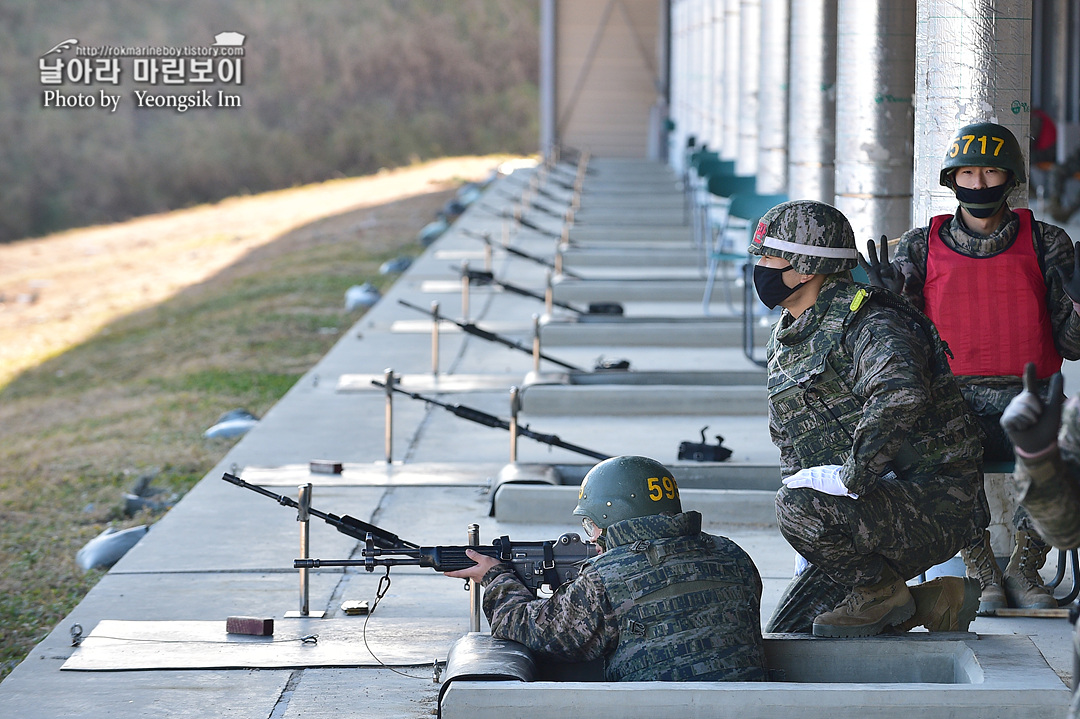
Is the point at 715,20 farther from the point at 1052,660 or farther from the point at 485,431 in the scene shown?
the point at 1052,660

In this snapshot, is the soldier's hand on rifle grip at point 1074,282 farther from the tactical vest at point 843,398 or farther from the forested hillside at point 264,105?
the forested hillside at point 264,105

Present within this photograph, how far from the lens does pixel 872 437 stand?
13.0ft

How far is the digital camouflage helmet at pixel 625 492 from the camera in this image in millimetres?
3812

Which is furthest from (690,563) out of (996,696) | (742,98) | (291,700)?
(742,98)

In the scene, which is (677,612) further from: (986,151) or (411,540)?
(411,540)

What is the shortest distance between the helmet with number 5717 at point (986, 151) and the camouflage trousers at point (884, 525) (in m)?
1.22

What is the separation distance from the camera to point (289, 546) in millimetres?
6203

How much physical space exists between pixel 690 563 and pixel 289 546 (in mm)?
2931

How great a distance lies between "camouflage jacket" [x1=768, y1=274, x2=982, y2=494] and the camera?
395 centimetres

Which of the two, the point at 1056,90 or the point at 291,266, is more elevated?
the point at 1056,90

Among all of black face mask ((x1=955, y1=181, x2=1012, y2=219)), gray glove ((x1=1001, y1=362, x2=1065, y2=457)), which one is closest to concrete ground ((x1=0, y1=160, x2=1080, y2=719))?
gray glove ((x1=1001, y1=362, x2=1065, y2=457))

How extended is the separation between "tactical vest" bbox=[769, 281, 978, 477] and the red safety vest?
2.44 feet

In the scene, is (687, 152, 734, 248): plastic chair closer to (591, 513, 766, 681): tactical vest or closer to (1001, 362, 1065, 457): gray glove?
(591, 513, 766, 681): tactical vest

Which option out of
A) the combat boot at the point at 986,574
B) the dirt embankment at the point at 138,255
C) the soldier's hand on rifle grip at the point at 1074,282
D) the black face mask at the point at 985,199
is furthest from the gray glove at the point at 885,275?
the dirt embankment at the point at 138,255
